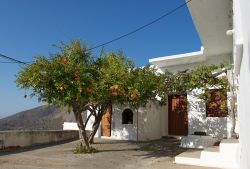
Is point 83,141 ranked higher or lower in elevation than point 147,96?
lower

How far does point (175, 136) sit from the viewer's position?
1847 centimetres

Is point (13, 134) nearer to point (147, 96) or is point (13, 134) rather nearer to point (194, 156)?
point (147, 96)

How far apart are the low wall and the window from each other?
9.19 m

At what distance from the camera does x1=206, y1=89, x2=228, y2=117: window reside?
1530 cm

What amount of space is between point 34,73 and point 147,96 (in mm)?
4714

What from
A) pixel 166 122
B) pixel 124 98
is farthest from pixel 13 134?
pixel 166 122

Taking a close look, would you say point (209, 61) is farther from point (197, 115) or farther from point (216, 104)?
point (197, 115)

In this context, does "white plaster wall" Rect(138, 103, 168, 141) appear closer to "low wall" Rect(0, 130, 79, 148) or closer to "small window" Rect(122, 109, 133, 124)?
"small window" Rect(122, 109, 133, 124)

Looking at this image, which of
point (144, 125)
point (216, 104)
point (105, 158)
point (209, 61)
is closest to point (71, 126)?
point (144, 125)

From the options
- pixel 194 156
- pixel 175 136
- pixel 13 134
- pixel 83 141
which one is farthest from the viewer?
pixel 175 136

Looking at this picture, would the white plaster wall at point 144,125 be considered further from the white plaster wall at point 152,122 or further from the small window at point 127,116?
the small window at point 127,116

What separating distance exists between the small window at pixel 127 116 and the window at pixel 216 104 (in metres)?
4.98

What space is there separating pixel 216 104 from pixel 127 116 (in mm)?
5826

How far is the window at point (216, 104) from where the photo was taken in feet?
50.2
